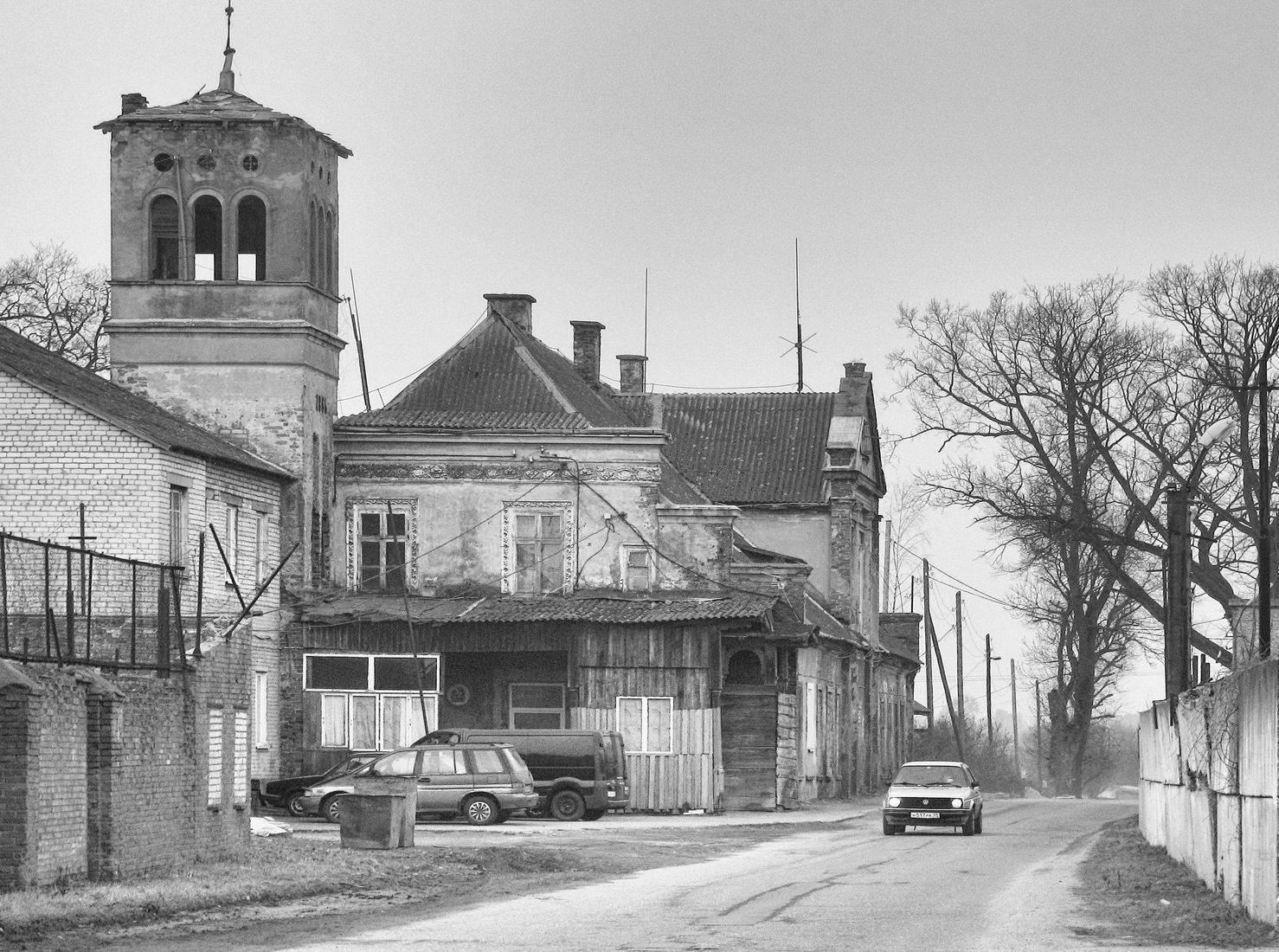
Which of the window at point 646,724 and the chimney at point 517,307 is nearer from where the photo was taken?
the window at point 646,724

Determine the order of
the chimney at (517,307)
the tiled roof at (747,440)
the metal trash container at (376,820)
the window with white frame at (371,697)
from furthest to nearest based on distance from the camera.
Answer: the tiled roof at (747,440), the chimney at (517,307), the window with white frame at (371,697), the metal trash container at (376,820)

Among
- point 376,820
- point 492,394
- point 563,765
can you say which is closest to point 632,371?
point 492,394

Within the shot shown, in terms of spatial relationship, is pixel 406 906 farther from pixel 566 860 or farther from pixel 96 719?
pixel 566 860

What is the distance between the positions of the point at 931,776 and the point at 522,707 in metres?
11.0

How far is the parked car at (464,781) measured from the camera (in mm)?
38438

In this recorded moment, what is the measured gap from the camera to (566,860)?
29297mm

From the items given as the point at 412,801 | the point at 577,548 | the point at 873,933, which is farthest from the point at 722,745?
the point at 873,933

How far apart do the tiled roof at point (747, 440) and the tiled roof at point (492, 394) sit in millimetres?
7841

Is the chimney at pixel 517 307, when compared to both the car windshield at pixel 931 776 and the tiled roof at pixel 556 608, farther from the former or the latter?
the car windshield at pixel 931 776

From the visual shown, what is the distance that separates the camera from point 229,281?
151ft

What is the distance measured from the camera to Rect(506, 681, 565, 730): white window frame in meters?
47.2

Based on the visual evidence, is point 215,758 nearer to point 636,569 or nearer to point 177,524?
point 177,524

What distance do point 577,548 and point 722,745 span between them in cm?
534

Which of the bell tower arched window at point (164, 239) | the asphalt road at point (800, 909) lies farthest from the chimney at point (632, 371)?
the asphalt road at point (800, 909)
